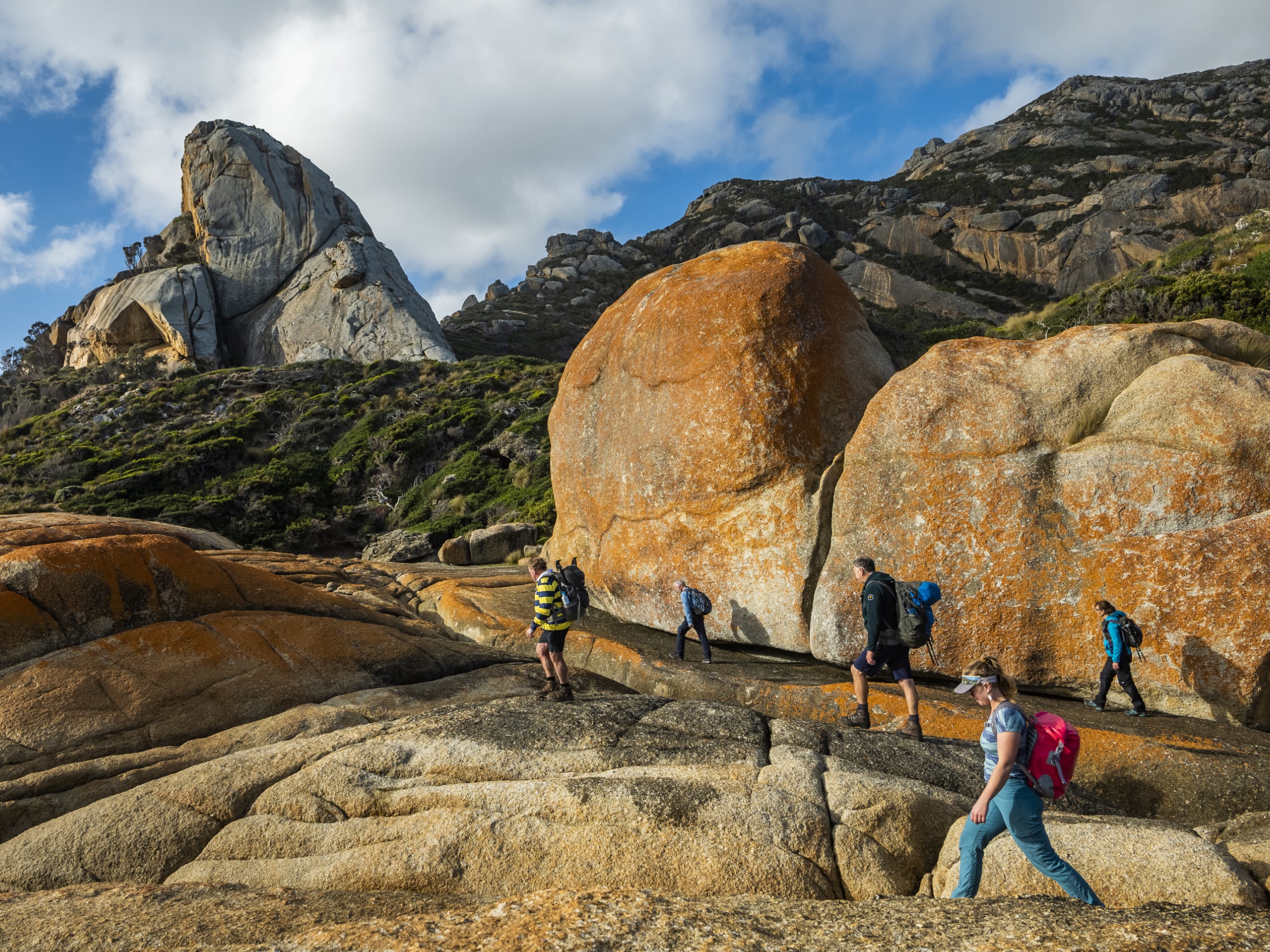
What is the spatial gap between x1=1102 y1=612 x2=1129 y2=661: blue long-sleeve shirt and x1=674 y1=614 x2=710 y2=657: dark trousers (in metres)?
4.98

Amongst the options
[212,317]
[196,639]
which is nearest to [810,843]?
[196,639]

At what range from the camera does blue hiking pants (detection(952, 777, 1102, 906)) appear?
4.18m

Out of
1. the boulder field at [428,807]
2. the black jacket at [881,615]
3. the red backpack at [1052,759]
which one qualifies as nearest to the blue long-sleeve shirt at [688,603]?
the boulder field at [428,807]

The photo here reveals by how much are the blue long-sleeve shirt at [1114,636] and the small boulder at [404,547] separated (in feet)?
71.9

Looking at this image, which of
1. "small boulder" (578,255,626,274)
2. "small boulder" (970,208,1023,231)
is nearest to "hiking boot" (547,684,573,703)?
"small boulder" (970,208,1023,231)

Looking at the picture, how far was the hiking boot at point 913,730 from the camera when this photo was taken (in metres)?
7.29

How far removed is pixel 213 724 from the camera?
8078mm

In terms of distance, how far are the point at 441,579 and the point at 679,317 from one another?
782 cm

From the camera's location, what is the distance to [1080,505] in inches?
354

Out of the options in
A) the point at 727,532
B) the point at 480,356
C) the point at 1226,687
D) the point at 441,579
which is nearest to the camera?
the point at 1226,687

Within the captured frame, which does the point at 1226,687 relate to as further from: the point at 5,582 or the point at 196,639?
the point at 5,582

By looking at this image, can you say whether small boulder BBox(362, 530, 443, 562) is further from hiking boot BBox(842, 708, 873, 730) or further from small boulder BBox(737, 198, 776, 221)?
small boulder BBox(737, 198, 776, 221)

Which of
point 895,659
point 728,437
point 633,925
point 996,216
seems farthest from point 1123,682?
point 996,216

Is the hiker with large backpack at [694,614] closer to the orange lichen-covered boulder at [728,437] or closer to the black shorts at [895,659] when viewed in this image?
the orange lichen-covered boulder at [728,437]
